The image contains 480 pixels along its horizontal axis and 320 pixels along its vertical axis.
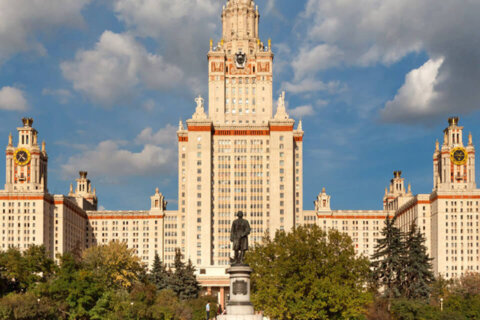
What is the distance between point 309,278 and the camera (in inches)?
3563

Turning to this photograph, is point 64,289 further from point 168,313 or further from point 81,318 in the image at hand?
point 168,313

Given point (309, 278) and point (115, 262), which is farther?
point (115, 262)

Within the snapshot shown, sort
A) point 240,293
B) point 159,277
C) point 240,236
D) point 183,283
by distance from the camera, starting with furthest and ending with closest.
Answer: point 159,277, point 183,283, point 240,236, point 240,293

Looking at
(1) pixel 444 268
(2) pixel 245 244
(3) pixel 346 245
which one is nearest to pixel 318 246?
(3) pixel 346 245

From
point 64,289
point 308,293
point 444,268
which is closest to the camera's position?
point 308,293

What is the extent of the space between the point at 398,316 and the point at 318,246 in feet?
86.9

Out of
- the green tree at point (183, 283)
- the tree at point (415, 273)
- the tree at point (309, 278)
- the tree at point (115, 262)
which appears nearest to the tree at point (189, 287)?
the green tree at point (183, 283)

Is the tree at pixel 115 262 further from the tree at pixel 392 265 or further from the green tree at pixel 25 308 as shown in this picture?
the tree at pixel 392 265

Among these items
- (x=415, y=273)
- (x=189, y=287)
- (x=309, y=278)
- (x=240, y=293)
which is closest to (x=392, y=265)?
(x=415, y=273)

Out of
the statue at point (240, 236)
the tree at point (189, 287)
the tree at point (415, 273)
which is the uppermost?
the statue at point (240, 236)

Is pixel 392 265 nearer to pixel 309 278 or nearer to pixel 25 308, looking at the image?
pixel 309 278

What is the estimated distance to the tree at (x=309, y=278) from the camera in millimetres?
89938

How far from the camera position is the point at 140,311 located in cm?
10831

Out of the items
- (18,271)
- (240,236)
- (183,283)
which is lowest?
(183,283)
